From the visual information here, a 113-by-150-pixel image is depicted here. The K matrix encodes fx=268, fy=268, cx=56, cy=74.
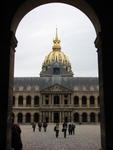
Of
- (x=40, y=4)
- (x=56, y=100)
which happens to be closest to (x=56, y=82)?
(x=56, y=100)

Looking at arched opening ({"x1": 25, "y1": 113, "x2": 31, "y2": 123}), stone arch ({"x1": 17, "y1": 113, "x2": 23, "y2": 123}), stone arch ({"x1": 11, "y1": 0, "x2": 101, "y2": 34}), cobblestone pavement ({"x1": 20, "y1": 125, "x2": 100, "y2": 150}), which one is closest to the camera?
stone arch ({"x1": 11, "y1": 0, "x2": 101, "y2": 34})

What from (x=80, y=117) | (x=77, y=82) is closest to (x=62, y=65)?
(x=77, y=82)

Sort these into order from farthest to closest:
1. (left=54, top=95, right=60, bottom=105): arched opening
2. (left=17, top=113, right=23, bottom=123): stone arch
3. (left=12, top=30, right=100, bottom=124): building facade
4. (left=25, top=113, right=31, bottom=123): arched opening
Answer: (left=54, top=95, right=60, bottom=105): arched opening
(left=25, top=113, right=31, bottom=123): arched opening
(left=17, top=113, right=23, bottom=123): stone arch
(left=12, top=30, right=100, bottom=124): building facade

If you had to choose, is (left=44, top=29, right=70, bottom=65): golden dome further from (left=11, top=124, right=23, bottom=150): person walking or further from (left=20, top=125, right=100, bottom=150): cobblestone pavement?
(left=11, top=124, right=23, bottom=150): person walking

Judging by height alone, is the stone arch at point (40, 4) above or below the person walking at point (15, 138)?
above

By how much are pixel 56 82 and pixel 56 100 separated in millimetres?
5467

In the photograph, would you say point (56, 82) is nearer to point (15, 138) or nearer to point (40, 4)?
point (40, 4)

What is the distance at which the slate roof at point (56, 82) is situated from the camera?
77188mm

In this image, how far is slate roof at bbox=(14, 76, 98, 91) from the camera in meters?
77.2

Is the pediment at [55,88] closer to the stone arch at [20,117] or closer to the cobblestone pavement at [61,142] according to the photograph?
the stone arch at [20,117]

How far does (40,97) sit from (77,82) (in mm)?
11732

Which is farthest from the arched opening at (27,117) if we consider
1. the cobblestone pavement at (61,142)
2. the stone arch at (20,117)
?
the cobblestone pavement at (61,142)

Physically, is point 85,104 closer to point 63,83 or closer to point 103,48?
point 63,83

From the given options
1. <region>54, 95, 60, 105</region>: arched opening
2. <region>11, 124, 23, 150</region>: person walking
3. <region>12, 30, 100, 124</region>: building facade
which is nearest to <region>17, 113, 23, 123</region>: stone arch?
<region>12, 30, 100, 124</region>: building facade
